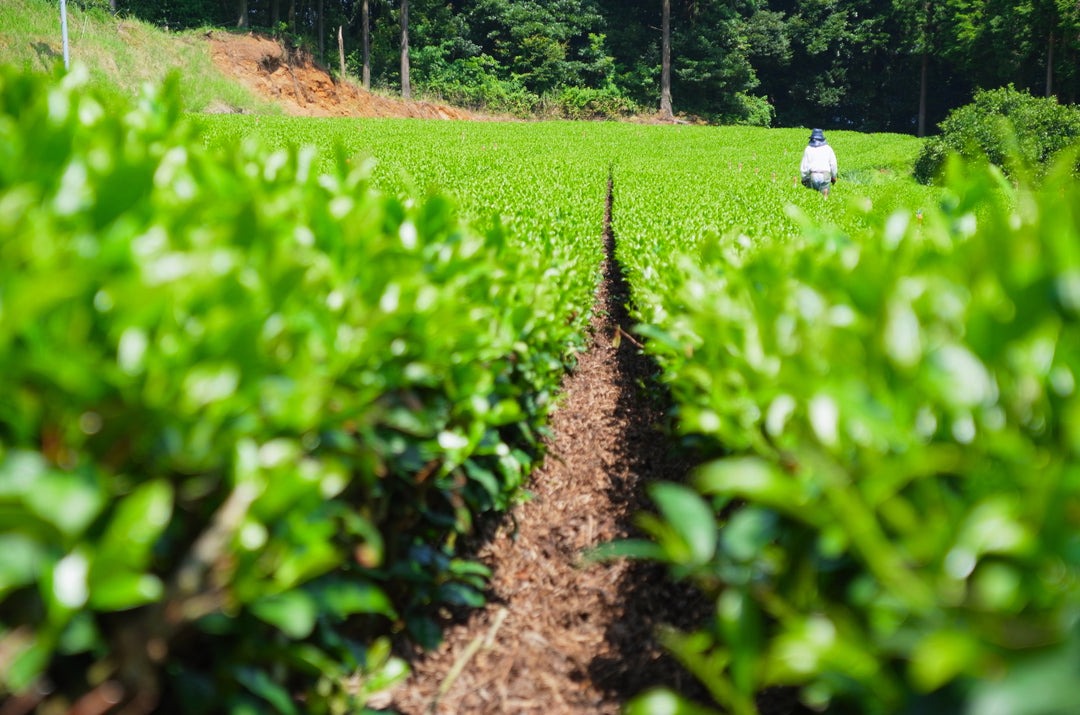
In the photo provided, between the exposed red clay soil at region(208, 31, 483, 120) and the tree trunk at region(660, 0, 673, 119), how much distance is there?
1731cm

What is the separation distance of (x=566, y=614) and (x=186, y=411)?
2236 millimetres

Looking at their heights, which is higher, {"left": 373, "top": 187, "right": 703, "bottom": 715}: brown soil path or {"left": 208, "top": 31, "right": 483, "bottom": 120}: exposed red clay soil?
{"left": 208, "top": 31, "right": 483, "bottom": 120}: exposed red clay soil

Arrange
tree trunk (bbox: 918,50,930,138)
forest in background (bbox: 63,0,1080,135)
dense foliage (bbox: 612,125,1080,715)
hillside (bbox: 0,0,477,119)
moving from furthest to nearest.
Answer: tree trunk (bbox: 918,50,930,138)
forest in background (bbox: 63,0,1080,135)
hillside (bbox: 0,0,477,119)
dense foliage (bbox: 612,125,1080,715)

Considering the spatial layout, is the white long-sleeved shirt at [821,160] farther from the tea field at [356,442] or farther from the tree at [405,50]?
the tree at [405,50]

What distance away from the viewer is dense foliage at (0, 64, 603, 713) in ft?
3.08

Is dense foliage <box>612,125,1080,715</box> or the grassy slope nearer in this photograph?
dense foliage <box>612,125,1080,715</box>

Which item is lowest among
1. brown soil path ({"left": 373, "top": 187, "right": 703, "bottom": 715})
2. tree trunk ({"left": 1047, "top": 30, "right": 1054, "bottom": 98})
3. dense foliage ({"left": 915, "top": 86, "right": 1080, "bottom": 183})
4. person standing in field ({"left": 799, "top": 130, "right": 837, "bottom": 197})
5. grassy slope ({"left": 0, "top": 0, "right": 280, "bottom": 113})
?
brown soil path ({"left": 373, "top": 187, "right": 703, "bottom": 715})

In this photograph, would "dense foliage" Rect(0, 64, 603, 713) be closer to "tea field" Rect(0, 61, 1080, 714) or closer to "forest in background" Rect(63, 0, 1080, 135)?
"tea field" Rect(0, 61, 1080, 714)


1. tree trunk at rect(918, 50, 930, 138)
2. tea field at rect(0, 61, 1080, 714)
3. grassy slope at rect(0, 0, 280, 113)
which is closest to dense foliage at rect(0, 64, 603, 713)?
tea field at rect(0, 61, 1080, 714)

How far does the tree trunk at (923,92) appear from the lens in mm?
54500

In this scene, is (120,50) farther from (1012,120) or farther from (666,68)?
(1012,120)

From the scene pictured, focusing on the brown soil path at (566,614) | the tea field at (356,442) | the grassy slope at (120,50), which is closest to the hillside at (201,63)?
the grassy slope at (120,50)

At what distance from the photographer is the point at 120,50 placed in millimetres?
30641

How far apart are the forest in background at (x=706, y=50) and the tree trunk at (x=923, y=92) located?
118mm
